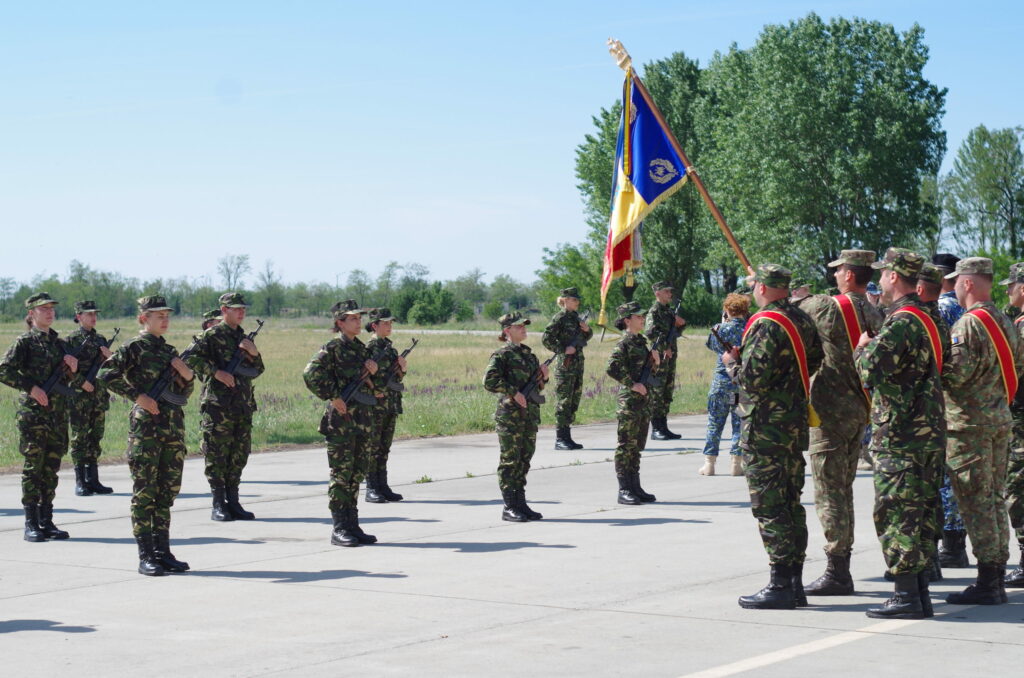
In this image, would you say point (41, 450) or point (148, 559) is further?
point (41, 450)

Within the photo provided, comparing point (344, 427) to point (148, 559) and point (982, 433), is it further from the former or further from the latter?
point (982, 433)

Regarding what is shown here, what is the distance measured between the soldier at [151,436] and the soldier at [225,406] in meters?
2.50

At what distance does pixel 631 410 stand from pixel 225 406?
3775 mm

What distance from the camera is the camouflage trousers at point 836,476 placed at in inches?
317

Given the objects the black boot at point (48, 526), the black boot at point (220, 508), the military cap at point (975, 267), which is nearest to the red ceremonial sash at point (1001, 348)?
the military cap at point (975, 267)

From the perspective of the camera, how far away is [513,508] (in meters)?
11.6

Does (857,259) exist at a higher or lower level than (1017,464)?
higher

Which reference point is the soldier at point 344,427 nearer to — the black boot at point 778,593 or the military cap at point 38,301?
the military cap at point 38,301

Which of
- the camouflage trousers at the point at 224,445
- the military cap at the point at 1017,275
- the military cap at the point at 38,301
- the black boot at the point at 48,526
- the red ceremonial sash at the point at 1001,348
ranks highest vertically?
the military cap at the point at 1017,275

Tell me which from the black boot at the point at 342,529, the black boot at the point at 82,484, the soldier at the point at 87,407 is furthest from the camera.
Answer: the black boot at the point at 82,484

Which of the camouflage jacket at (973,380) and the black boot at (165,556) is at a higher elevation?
the camouflage jacket at (973,380)

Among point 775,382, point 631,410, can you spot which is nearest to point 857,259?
point 775,382

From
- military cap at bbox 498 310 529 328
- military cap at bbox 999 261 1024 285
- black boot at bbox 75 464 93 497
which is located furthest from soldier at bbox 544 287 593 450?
military cap at bbox 999 261 1024 285

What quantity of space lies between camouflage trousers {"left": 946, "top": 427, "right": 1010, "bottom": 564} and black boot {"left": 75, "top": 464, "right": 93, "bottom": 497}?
9145 millimetres
